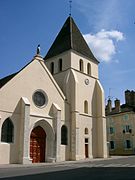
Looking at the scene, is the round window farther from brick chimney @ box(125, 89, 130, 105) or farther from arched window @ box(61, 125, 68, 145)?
brick chimney @ box(125, 89, 130, 105)

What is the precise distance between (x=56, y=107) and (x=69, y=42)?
34.5 ft

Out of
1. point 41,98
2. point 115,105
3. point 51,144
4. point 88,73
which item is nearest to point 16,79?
point 41,98

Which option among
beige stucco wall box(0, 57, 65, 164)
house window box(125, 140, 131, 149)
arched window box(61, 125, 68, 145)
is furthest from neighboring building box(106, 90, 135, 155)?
beige stucco wall box(0, 57, 65, 164)

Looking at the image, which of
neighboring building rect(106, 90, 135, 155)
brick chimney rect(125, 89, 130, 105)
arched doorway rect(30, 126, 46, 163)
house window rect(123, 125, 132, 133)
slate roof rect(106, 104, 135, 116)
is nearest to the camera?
arched doorway rect(30, 126, 46, 163)

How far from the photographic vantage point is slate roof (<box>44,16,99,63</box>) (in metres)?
34.2

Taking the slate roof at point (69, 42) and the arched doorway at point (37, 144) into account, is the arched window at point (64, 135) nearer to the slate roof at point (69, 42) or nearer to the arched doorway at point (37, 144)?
the arched doorway at point (37, 144)

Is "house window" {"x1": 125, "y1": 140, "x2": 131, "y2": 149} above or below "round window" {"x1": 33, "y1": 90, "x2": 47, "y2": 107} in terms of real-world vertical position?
below

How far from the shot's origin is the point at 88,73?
114 ft

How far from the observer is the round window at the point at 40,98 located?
85.4ft

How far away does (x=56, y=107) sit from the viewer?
27.2 metres

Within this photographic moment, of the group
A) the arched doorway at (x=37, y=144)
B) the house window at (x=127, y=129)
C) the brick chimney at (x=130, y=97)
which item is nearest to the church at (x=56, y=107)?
the arched doorway at (x=37, y=144)

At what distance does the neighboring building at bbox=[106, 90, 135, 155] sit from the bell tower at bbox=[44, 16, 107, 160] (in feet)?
47.0

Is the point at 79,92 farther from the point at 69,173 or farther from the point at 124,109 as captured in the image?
the point at 124,109

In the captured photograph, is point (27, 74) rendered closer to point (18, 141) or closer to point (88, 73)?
point (18, 141)
